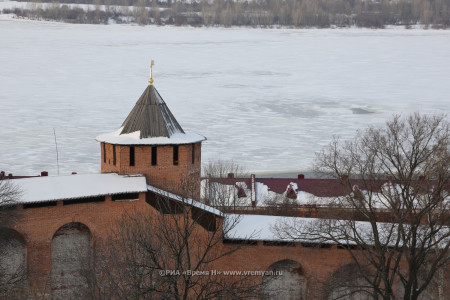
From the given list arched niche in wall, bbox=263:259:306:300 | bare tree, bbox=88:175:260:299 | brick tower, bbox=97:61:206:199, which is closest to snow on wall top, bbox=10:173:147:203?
brick tower, bbox=97:61:206:199

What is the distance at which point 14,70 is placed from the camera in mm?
47688

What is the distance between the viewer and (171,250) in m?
14.2

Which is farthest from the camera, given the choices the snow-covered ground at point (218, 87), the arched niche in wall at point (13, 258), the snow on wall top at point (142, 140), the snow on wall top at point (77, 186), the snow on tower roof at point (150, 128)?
the snow-covered ground at point (218, 87)

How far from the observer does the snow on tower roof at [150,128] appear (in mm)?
18422

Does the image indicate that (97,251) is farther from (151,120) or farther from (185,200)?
(151,120)

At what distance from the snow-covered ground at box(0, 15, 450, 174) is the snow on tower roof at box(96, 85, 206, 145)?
863 centimetres

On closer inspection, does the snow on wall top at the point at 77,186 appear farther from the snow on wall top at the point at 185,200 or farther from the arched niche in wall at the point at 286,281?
the arched niche in wall at the point at 286,281

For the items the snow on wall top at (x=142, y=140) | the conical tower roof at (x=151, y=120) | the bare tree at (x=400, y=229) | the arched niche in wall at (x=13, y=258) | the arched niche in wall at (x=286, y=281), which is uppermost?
the conical tower roof at (x=151, y=120)

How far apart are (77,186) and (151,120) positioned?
2380 millimetres

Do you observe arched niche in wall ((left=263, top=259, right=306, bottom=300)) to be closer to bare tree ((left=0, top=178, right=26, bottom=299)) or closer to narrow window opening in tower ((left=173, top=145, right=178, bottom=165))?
narrow window opening in tower ((left=173, top=145, right=178, bottom=165))

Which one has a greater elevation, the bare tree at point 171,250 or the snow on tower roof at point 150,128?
the snow on tower roof at point 150,128

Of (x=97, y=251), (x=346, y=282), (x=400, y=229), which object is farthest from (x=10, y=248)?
(x=400, y=229)

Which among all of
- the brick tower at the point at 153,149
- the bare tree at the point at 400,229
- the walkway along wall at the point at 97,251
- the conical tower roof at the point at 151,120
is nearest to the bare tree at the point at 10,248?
the walkway along wall at the point at 97,251

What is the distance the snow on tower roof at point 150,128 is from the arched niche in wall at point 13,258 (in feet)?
9.79
